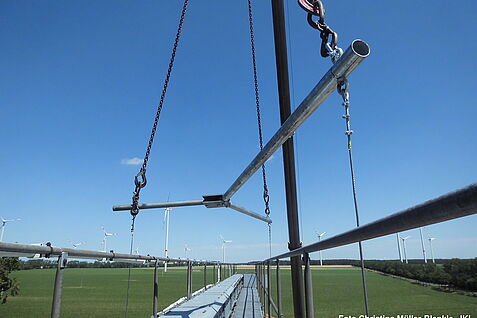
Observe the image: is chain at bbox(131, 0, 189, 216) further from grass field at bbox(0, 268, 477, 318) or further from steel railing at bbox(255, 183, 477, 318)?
steel railing at bbox(255, 183, 477, 318)

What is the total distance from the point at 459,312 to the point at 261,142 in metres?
4.67

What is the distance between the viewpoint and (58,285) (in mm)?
1533

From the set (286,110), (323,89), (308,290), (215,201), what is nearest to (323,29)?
(323,89)

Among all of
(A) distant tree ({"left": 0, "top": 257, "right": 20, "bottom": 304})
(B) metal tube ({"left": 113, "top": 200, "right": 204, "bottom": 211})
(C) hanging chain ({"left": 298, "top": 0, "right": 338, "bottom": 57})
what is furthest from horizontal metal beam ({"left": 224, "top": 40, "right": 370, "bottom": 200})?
(A) distant tree ({"left": 0, "top": 257, "right": 20, "bottom": 304})

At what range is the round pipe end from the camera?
126 centimetres

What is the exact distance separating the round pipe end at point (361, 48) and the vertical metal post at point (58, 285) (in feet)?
5.13

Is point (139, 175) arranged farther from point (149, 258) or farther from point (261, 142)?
point (261, 142)

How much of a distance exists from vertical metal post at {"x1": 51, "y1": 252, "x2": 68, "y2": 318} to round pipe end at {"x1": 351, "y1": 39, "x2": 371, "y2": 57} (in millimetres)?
1565

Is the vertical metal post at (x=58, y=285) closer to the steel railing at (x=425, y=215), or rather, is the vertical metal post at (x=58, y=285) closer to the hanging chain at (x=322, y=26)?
the steel railing at (x=425, y=215)

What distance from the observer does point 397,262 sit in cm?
155

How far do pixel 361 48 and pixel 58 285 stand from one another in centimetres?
171

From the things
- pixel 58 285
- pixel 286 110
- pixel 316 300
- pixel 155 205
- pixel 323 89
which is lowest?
pixel 316 300

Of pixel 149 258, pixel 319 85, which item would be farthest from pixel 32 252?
pixel 149 258

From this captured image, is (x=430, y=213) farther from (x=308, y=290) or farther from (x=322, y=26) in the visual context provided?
(x=322, y=26)
